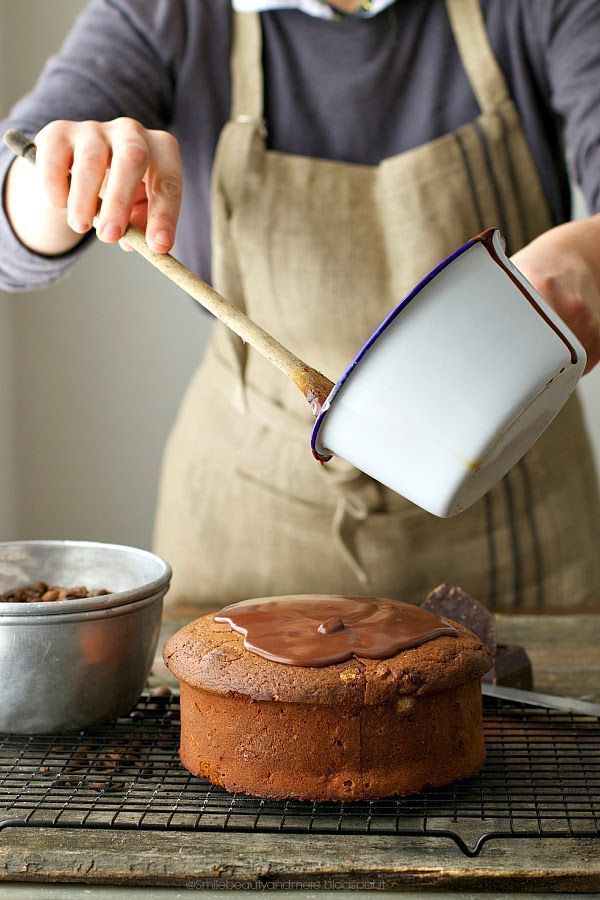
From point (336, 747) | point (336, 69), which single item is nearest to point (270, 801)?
point (336, 747)

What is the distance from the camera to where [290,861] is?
0.74m

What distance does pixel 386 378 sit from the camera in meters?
0.71

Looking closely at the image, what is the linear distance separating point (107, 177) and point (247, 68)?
0.66 metres

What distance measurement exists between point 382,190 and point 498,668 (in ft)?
2.60

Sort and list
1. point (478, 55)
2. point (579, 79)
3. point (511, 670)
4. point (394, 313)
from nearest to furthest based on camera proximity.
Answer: point (394, 313) → point (511, 670) → point (579, 79) → point (478, 55)

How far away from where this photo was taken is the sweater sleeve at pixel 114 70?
1.44 meters

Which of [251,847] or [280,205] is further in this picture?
[280,205]

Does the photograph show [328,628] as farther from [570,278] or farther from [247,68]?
[247,68]

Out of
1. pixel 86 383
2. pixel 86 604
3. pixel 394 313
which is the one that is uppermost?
pixel 394 313

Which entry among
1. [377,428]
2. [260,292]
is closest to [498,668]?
[377,428]

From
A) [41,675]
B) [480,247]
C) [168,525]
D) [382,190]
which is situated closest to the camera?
[480,247]

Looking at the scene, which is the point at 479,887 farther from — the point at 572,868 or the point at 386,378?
the point at 386,378

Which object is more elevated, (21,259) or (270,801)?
(21,259)

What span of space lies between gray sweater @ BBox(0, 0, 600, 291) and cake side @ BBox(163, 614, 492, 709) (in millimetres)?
899
